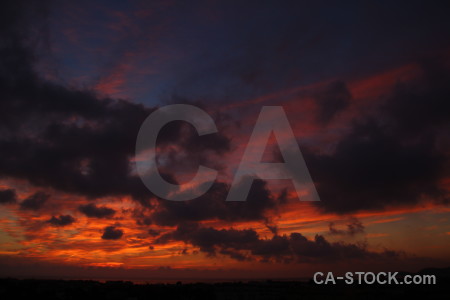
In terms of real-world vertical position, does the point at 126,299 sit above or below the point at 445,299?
below

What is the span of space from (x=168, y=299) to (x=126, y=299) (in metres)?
8.34

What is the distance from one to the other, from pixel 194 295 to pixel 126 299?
560 inches

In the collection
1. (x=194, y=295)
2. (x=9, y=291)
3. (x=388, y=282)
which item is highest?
(x=388, y=282)

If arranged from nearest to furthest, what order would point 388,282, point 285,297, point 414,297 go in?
point 414,297 < point 285,297 < point 388,282

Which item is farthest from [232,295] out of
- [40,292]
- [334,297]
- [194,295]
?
[40,292]

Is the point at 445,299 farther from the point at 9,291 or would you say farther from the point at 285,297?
the point at 9,291

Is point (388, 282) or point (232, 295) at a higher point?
point (388, 282)

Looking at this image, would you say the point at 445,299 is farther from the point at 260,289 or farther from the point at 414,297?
the point at 260,289

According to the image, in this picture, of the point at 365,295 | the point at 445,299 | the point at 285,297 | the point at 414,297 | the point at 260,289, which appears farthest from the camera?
the point at 260,289

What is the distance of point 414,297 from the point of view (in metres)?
67.1

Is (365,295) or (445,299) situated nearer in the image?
(445,299)

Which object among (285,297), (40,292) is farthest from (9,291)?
(285,297)

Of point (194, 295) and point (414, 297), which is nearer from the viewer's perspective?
point (414, 297)

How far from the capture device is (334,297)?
Answer: 72.4 metres
